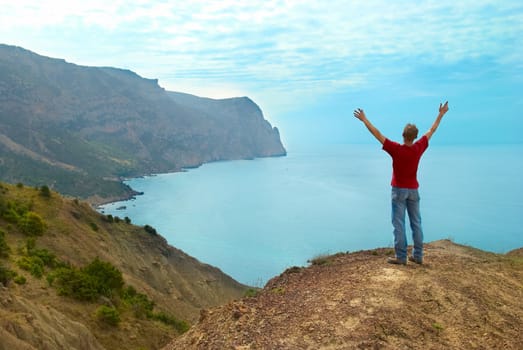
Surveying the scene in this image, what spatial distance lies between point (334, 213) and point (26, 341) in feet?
322

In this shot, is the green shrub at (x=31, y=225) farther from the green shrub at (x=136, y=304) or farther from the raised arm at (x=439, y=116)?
the raised arm at (x=439, y=116)

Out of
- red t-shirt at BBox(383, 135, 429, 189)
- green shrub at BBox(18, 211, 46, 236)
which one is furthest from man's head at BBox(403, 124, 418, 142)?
green shrub at BBox(18, 211, 46, 236)

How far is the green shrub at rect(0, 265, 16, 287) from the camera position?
12838 mm

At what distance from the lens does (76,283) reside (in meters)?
15.3

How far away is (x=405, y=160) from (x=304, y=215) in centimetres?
9722

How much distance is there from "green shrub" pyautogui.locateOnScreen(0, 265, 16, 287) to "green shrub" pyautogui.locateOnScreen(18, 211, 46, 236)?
9.09 metres

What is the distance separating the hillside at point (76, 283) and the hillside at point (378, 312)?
494 centimetres

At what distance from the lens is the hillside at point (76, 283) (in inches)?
403

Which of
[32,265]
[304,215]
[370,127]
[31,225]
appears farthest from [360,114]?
[304,215]

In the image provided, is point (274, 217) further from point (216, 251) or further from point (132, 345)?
point (132, 345)

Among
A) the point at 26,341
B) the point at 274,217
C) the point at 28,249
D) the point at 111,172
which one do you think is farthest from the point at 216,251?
the point at 111,172

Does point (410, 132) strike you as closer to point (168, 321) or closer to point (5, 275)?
point (5, 275)

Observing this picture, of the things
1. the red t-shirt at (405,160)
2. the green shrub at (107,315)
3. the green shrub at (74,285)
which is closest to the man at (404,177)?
the red t-shirt at (405,160)

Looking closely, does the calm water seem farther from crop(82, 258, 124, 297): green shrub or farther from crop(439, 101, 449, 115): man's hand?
crop(439, 101, 449, 115): man's hand
